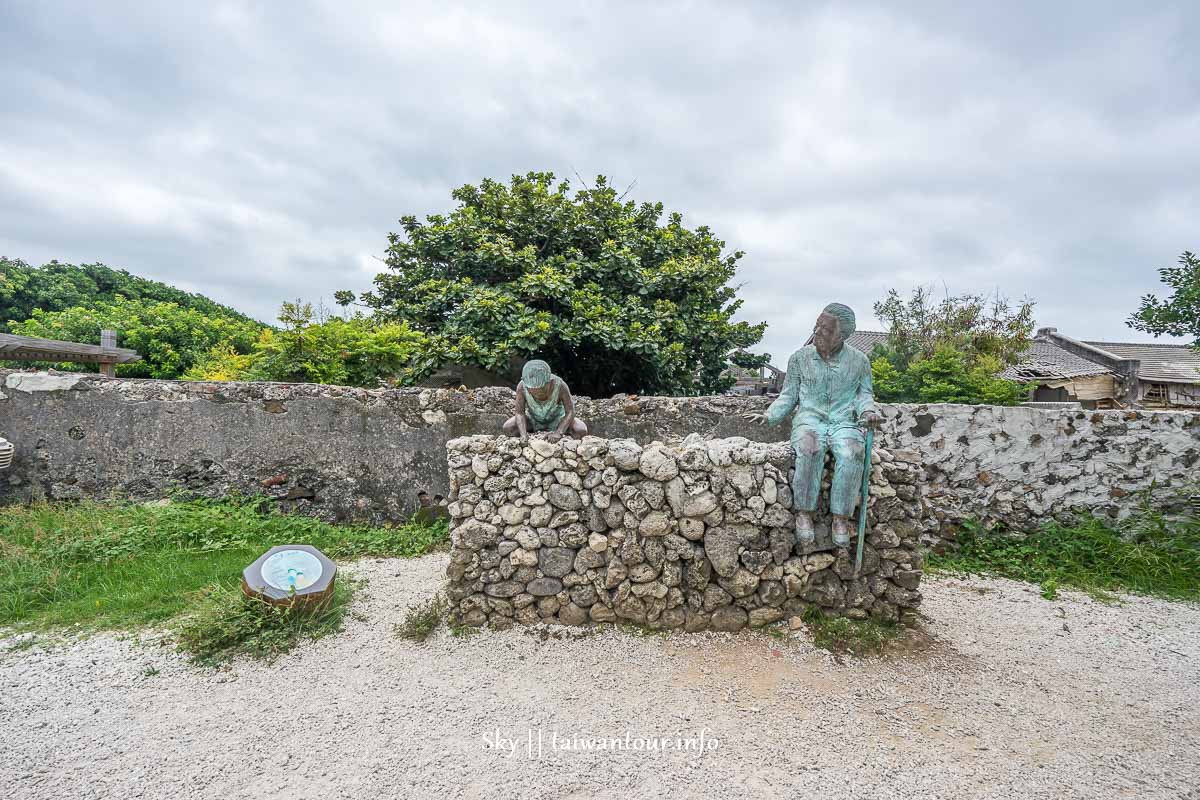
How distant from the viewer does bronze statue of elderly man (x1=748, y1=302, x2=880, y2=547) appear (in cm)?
299

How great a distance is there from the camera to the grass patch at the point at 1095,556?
164 inches

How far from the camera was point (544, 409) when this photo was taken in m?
3.71

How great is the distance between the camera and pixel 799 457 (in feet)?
10.0

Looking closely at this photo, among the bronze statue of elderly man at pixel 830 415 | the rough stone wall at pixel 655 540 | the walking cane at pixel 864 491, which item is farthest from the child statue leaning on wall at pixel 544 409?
the walking cane at pixel 864 491

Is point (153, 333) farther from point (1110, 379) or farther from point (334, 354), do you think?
point (1110, 379)

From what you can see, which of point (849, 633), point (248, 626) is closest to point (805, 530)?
point (849, 633)

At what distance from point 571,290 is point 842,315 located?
5.05 meters

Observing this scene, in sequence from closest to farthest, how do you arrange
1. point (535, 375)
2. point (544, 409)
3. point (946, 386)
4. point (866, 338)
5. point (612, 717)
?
1. point (612, 717)
2. point (535, 375)
3. point (544, 409)
4. point (946, 386)
5. point (866, 338)

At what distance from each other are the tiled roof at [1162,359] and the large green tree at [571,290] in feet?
47.7

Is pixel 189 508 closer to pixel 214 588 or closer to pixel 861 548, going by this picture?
pixel 214 588

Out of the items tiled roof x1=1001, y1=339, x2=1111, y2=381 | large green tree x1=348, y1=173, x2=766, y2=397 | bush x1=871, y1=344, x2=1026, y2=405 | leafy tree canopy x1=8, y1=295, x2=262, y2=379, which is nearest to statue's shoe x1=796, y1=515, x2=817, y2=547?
large green tree x1=348, y1=173, x2=766, y2=397

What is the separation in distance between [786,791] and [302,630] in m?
2.91

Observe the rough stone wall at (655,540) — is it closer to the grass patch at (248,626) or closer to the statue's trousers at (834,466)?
the statue's trousers at (834,466)

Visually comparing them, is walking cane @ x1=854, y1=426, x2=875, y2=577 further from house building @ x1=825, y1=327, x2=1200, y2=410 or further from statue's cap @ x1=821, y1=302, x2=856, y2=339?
house building @ x1=825, y1=327, x2=1200, y2=410
